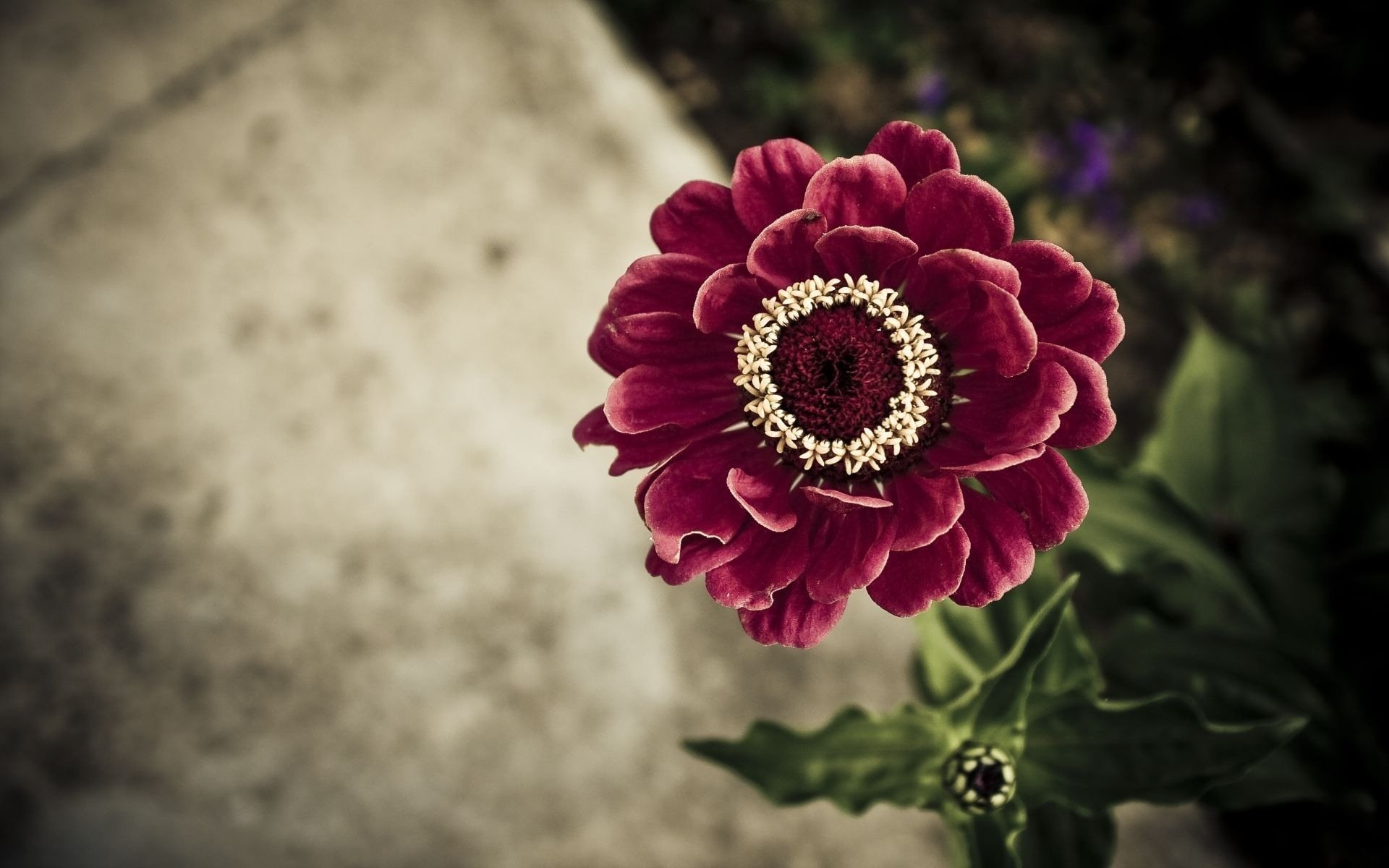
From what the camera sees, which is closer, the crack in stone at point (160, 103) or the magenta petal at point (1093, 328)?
the magenta petal at point (1093, 328)

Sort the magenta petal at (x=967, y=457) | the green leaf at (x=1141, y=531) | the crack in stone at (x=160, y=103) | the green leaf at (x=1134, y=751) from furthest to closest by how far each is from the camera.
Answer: the crack in stone at (x=160, y=103), the green leaf at (x=1141, y=531), the green leaf at (x=1134, y=751), the magenta petal at (x=967, y=457)

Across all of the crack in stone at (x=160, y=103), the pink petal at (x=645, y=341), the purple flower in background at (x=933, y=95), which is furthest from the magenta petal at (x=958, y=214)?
the crack in stone at (x=160, y=103)

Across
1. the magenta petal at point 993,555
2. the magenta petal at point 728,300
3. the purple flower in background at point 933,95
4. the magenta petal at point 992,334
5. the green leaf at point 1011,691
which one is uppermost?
the purple flower in background at point 933,95

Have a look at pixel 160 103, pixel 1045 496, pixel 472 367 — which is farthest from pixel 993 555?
pixel 160 103

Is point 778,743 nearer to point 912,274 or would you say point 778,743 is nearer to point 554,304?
point 912,274

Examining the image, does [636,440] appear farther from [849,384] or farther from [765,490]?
[849,384]

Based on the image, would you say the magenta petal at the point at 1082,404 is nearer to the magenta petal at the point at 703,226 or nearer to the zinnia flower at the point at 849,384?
the zinnia flower at the point at 849,384

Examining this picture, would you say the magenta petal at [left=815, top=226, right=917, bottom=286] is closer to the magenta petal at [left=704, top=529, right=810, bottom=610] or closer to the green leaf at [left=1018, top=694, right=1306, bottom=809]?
the magenta petal at [left=704, top=529, right=810, bottom=610]

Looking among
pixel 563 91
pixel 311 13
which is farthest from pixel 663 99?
pixel 311 13
